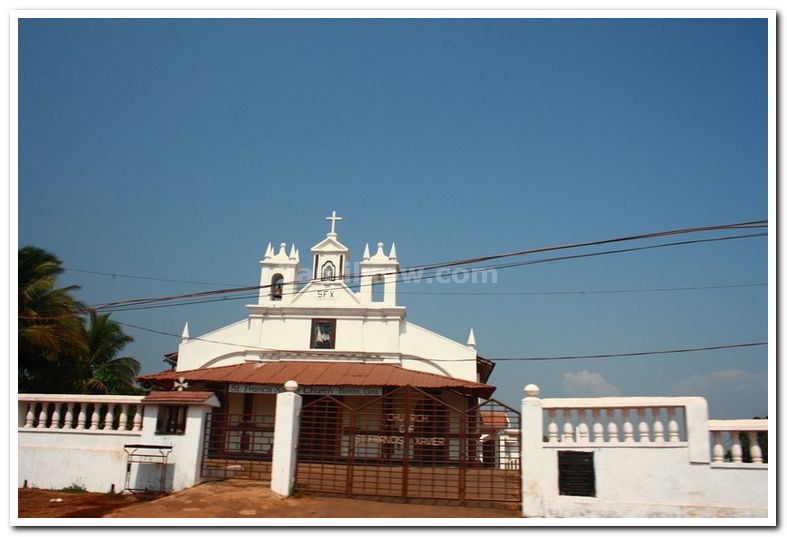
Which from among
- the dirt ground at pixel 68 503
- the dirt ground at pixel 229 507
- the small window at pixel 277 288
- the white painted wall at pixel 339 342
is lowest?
the dirt ground at pixel 68 503

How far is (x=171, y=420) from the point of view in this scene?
11742 millimetres

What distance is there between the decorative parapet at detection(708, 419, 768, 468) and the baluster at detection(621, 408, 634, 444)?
107cm

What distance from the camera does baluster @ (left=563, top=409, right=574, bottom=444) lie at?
9500mm

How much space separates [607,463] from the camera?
363 inches

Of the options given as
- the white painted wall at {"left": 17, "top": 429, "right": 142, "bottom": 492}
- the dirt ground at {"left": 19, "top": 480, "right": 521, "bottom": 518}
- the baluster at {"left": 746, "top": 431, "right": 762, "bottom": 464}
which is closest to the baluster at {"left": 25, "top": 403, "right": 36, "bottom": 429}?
the white painted wall at {"left": 17, "top": 429, "right": 142, "bottom": 492}

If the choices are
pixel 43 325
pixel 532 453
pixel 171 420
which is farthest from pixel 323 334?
pixel 532 453

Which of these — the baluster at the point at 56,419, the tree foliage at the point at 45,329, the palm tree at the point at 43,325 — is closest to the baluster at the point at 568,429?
the baluster at the point at 56,419

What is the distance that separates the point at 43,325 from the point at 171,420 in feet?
25.6

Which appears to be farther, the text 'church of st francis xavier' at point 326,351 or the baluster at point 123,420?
the text 'church of st francis xavier' at point 326,351

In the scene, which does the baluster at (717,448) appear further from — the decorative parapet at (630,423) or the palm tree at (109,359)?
the palm tree at (109,359)

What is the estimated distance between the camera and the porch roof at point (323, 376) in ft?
64.1

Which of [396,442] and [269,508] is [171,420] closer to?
[269,508]

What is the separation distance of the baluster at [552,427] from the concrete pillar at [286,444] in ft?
14.9
